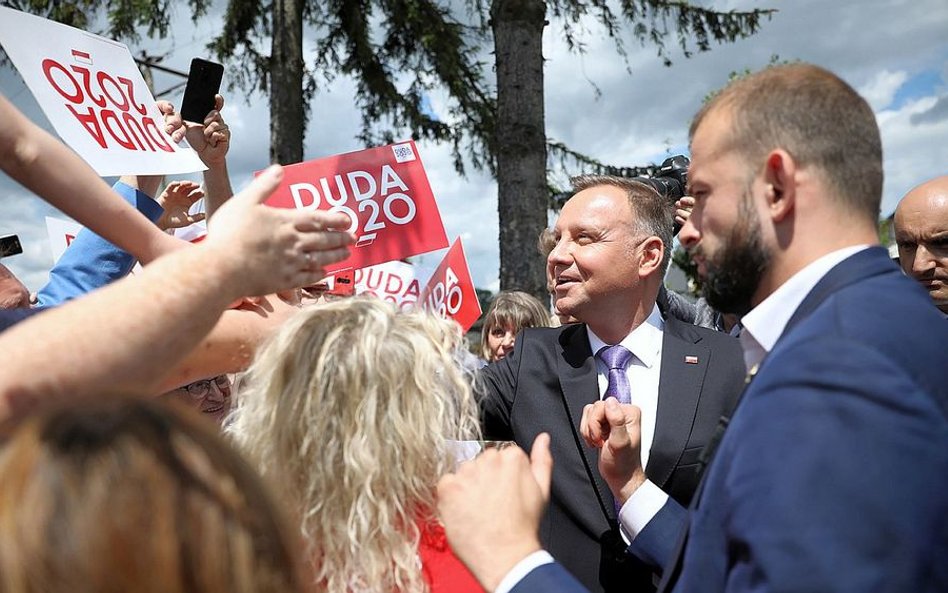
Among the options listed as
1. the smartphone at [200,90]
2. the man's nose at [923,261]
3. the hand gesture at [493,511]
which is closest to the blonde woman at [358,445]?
the hand gesture at [493,511]

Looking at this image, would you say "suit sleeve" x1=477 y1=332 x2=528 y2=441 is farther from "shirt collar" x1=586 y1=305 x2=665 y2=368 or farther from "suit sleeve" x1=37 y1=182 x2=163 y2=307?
"suit sleeve" x1=37 y1=182 x2=163 y2=307

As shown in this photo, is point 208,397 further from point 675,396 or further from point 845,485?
point 845,485

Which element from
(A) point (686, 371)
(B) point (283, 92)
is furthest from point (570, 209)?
(B) point (283, 92)

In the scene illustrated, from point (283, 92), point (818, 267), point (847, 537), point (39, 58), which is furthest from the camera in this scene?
point (283, 92)

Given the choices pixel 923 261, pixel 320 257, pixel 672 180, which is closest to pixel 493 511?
pixel 320 257

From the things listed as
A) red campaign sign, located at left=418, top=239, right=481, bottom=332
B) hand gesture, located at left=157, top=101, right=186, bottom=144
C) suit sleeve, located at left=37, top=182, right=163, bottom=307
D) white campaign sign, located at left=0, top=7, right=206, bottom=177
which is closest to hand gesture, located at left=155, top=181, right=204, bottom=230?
hand gesture, located at left=157, top=101, right=186, bottom=144

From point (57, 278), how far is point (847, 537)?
7.55 feet

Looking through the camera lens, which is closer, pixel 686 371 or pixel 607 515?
pixel 607 515

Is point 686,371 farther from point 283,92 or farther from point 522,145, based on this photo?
point 283,92

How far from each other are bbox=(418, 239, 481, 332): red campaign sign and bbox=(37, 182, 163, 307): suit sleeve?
9.31 ft

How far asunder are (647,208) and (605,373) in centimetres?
67

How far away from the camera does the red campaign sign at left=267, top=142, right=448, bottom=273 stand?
367 centimetres

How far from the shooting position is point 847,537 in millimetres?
1118

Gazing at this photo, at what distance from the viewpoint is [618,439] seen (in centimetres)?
213
